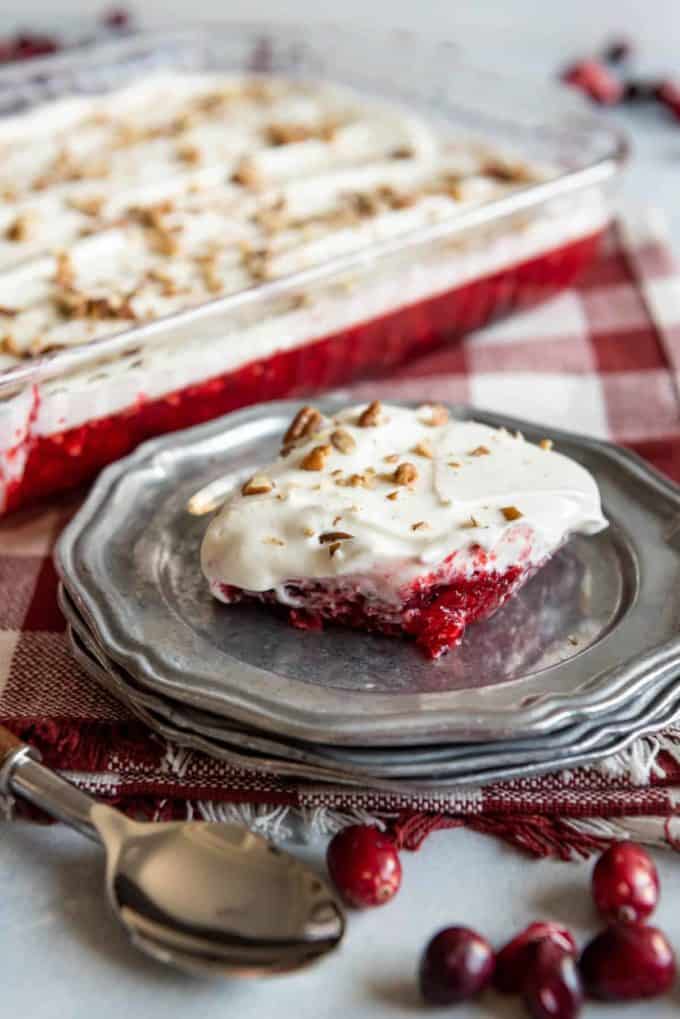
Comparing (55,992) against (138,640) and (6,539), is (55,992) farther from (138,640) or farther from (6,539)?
(6,539)

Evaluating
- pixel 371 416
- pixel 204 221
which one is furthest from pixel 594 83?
pixel 371 416

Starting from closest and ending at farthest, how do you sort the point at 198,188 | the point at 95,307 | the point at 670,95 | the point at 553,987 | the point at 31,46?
1. the point at 553,987
2. the point at 95,307
3. the point at 198,188
4. the point at 31,46
5. the point at 670,95

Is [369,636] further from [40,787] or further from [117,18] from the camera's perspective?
[117,18]

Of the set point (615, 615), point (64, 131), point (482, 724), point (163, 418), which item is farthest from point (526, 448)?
point (64, 131)

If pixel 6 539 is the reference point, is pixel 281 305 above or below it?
above

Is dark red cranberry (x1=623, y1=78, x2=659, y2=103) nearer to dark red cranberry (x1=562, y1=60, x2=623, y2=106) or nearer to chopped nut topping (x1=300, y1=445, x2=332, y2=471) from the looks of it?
dark red cranberry (x1=562, y1=60, x2=623, y2=106)

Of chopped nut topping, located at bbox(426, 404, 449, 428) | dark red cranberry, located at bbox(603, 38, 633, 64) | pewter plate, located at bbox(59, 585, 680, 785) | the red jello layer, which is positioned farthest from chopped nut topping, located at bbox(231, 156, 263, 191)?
dark red cranberry, located at bbox(603, 38, 633, 64)

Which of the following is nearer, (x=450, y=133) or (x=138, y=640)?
(x=138, y=640)

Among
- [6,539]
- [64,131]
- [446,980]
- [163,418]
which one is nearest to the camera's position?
[446,980]
